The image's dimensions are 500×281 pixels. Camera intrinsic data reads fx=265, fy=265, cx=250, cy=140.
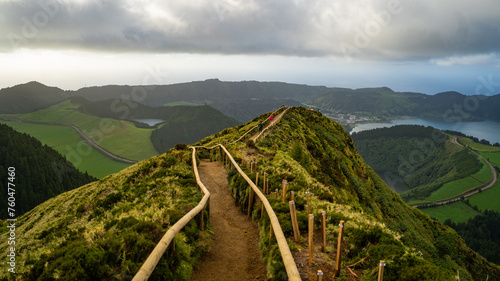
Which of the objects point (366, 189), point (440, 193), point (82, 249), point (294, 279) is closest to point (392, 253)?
point (294, 279)

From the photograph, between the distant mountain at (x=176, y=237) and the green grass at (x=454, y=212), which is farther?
the green grass at (x=454, y=212)

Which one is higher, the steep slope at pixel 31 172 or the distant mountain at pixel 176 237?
the distant mountain at pixel 176 237

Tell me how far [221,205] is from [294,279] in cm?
1019

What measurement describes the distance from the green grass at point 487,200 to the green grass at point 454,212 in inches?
383

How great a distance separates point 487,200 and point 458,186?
55.3 ft

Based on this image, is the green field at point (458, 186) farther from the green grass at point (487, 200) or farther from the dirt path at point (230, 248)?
the dirt path at point (230, 248)

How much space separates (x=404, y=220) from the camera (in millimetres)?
35094

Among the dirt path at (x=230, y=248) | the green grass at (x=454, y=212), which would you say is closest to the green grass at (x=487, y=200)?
the green grass at (x=454, y=212)

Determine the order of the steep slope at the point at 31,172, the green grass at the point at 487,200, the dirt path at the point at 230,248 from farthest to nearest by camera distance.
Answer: the green grass at the point at 487,200, the steep slope at the point at 31,172, the dirt path at the point at 230,248

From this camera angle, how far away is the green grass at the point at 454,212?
495 feet

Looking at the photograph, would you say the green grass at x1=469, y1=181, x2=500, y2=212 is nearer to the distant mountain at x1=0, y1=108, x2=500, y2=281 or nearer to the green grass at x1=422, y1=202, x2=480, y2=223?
the green grass at x1=422, y1=202, x2=480, y2=223

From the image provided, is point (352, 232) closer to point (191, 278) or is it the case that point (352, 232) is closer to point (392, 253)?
point (392, 253)

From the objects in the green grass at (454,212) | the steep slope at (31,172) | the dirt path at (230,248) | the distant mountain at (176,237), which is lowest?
the green grass at (454,212)

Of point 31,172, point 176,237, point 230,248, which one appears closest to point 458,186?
point 230,248
